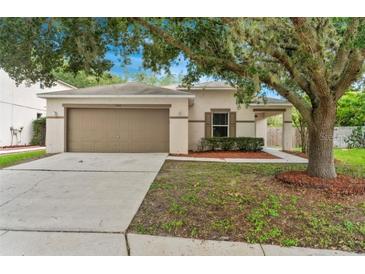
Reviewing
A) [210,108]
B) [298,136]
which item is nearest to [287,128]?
[210,108]

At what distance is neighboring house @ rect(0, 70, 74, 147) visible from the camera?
50.6 ft

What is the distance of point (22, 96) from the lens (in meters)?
17.1

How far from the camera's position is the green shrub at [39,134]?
17797mm

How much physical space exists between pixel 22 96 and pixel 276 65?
16515 mm

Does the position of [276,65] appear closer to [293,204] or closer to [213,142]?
[293,204]

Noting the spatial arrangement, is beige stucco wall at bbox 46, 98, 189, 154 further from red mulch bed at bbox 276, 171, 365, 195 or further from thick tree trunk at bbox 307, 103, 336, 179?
thick tree trunk at bbox 307, 103, 336, 179

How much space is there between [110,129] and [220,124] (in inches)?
222

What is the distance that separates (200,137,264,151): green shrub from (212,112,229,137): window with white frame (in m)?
0.61

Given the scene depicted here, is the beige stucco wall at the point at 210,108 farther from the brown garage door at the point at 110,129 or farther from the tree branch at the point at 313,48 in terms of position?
the tree branch at the point at 313,48

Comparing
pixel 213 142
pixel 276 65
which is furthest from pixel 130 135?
pixel 276 65

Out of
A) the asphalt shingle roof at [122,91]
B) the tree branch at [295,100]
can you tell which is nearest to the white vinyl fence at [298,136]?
the asphalt shingle roof at [122,91]

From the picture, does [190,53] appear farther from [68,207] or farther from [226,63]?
[68,207]

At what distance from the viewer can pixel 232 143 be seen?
13.5 m

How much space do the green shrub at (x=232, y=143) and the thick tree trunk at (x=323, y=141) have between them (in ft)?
23.8
